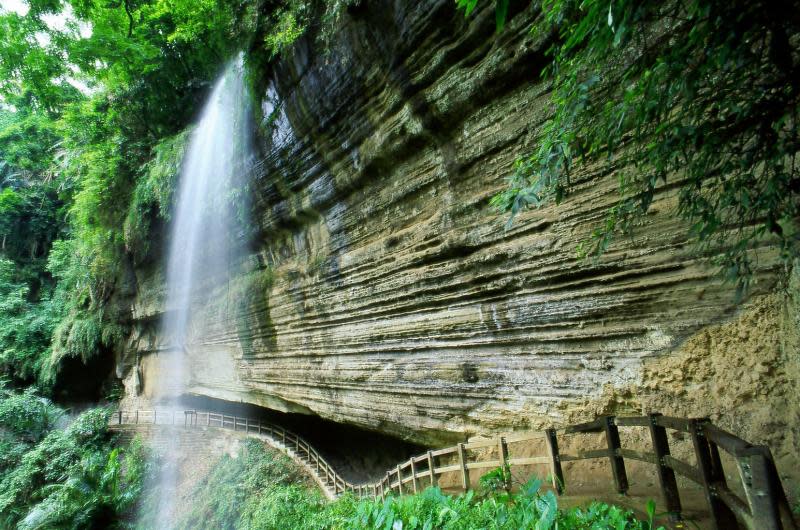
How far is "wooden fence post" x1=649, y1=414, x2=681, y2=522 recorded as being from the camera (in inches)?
110

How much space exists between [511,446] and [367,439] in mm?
6400

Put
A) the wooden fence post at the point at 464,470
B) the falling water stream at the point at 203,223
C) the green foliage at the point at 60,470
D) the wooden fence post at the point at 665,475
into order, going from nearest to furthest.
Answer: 1. the wooden fence post at the point at 665,475
2. the wooden fence post at the point at 464,470
3. the falling water stream at the point at 203,223
4. the green foliage at the point at 60,470

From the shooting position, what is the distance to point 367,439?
35.2 ft

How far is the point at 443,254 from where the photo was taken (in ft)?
18.7

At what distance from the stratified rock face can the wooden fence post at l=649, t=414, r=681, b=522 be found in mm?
1214

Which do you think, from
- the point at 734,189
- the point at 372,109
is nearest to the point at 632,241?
the point at 734,189

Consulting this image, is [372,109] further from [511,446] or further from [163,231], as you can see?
[163,231]

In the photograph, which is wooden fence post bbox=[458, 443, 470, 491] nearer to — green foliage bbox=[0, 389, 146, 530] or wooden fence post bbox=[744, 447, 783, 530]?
wooden fence post bbox=[744, 447, 783, 530]

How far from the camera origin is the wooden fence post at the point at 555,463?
4.03 m

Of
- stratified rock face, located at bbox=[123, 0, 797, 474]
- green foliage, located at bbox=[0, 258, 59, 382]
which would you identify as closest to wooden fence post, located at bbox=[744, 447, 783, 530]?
stratified rock face, located at bbox=[123, 0, 797, 474]

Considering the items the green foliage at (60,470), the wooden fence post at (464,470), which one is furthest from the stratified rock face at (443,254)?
the green foliage at (60,470)

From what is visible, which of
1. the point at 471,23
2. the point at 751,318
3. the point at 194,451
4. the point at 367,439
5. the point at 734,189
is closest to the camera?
the point at 734,189

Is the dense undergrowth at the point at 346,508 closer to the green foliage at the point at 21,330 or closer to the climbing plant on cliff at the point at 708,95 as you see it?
the climbing plant on cliff at the point at 708,95

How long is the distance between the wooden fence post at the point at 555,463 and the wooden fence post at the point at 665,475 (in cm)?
132
